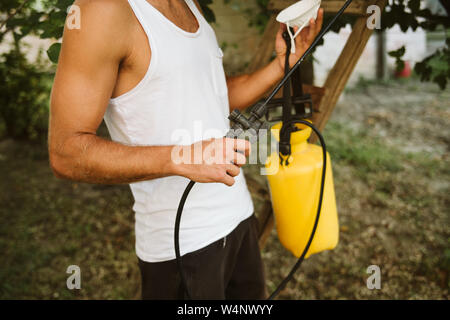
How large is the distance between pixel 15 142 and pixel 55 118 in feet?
17.5

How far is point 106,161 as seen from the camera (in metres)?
0.99

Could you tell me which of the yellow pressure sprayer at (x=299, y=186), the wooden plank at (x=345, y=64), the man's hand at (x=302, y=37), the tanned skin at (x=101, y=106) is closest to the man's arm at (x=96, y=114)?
Result: the tanned skin at (x=101, y=106)

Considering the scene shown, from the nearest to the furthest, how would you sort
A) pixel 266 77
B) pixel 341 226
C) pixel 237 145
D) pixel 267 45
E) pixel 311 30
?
pixel 237 145, pixel 311 30, pixel 266 77, pixel 267 45, pixel 341 226

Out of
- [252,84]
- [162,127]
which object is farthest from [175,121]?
[252,84]

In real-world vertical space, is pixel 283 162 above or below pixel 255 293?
above

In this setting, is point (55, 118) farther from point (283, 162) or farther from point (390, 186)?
point (390, 186)

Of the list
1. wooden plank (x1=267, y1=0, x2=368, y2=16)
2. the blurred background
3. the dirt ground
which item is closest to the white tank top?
the blurred background

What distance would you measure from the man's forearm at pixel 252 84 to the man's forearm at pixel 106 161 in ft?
2.37

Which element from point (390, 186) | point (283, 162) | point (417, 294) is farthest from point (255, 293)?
point (390, 186)

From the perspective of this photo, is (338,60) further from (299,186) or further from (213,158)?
(213,158)

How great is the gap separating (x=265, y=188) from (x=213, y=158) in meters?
1.11

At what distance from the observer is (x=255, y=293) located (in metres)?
1.67

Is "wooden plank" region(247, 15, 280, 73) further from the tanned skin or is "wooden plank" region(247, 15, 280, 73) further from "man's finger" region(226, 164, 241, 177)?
"man's finger" region(226, 164, 241, 177)

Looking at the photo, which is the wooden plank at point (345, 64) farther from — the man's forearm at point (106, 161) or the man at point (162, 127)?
the man's forearm at point (106, 161)
